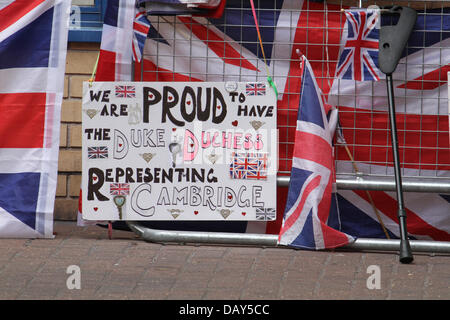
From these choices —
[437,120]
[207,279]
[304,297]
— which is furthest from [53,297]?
[437,120]

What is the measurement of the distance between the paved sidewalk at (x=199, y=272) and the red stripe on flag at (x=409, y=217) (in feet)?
1.11

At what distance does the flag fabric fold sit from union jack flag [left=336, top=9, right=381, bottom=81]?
1758mm

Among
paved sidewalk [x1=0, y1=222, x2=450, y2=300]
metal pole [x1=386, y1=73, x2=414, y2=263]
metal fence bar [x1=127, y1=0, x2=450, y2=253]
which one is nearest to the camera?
paved sidewalk [x1=0, y1=222, x2=450, y2=300]

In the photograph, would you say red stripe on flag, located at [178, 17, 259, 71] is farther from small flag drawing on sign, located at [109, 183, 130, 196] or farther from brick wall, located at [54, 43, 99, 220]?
small flag drawing on sign, located at [109, 183, 130, 196]

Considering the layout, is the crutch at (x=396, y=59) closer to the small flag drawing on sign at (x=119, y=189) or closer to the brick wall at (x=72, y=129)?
the small flag drawing on sign at (x=119, y=189)

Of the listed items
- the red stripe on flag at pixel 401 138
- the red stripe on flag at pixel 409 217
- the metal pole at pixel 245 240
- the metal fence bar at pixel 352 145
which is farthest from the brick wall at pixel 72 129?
the red stripe on flag at pixel 409 217

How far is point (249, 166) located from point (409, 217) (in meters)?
1.11

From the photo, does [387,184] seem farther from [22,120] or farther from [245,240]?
[22,120]

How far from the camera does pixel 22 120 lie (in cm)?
541

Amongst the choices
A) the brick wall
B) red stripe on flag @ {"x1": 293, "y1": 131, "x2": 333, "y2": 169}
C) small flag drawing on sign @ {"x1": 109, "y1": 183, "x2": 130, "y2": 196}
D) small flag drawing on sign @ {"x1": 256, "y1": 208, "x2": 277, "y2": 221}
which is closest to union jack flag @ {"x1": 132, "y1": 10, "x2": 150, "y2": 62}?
the brick wall

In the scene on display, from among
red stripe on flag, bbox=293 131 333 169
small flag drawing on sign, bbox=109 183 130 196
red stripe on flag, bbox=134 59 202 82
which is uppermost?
red stripe on flag, bbox=134 59 202 82

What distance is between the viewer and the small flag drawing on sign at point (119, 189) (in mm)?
5410

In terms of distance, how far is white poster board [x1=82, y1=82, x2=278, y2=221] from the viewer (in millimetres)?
5367

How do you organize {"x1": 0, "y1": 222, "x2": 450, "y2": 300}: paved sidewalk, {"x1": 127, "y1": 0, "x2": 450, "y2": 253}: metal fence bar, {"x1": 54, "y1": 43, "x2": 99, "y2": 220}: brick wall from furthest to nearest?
{"x1": 54, "y1": 43, "x2": 99, "y2": 220}: brick wall, {"x1": 127, "y1": 0, "x2": 450, "y2": 253}: metal fence bar, {"x1": 0, "y1": 222, "x2": 450, "y2": 300}: paved sidewalk
